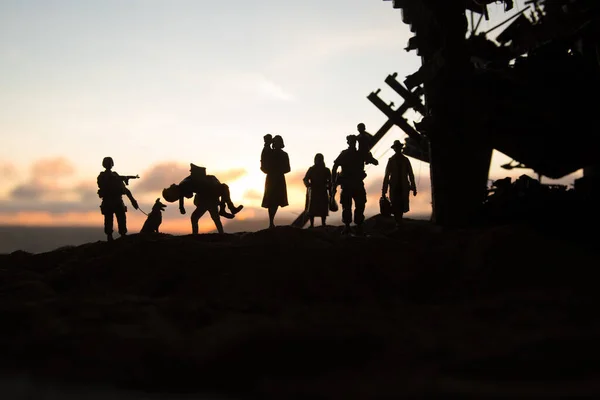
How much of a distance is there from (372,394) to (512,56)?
10796mm

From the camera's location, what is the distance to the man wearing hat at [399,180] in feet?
37.1

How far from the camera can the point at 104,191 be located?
1116 centimetres

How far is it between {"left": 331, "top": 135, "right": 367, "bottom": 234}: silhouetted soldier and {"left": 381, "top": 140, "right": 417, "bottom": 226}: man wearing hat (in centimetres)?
132

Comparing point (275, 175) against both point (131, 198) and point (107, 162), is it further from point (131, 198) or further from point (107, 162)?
point (107, 162)

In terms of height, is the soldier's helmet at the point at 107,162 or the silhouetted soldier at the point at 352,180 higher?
the soldier's helmet at the point at 107,162


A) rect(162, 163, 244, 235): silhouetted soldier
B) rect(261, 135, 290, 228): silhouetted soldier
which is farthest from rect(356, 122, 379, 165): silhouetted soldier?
rect(162, 163, 244, 235): silhouetted soldier

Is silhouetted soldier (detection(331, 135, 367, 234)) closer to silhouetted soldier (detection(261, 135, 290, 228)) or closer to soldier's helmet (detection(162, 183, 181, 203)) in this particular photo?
silhouetted soldier (detection(261, 135, 290, 228))

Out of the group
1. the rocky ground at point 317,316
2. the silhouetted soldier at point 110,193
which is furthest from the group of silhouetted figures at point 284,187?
the rocky ground at point 317,316

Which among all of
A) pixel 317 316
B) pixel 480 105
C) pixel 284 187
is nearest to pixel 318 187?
pixel 284 187

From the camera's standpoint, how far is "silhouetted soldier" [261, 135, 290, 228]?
36.1ft

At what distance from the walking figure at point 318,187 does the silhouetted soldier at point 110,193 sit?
3.81 meters

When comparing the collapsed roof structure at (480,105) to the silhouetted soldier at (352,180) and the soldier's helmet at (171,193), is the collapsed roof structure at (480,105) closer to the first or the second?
the silhouetted soldier at (352,180)

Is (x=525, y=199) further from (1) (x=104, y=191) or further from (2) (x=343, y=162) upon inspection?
(1) (x=104, y=191)

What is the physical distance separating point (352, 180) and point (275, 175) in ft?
5.72
